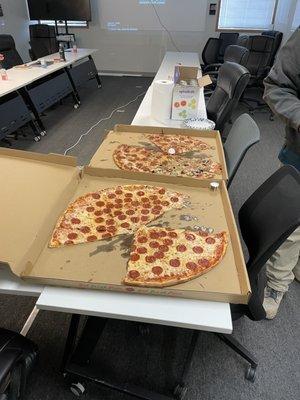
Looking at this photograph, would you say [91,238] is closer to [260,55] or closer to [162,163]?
[162,163]

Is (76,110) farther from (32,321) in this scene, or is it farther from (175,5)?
(32,321)

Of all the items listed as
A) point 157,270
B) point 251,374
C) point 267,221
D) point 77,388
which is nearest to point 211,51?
point 267,221

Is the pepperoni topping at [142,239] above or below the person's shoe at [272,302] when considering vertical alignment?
above

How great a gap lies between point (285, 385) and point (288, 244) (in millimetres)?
630

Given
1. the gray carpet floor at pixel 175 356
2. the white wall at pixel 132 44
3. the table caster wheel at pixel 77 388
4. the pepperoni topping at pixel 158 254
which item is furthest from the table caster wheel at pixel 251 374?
the white wall at pixel 132 44

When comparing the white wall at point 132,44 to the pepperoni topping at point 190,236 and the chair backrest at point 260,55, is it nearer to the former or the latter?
the chair backrest at point 260,55

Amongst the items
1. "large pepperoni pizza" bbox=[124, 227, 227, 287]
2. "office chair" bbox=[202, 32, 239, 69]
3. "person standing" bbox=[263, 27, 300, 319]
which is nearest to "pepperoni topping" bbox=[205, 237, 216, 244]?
"large pepperoni pizza" bbox=[124, 227, 227, 287]

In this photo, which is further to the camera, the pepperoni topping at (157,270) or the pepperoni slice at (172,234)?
the pepperoni slice at (172,234)

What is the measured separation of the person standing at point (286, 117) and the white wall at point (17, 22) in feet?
19.8

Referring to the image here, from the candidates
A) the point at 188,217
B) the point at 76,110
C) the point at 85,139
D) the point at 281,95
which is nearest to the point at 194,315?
the point at 188,217

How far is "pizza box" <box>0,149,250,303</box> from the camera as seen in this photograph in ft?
2.65

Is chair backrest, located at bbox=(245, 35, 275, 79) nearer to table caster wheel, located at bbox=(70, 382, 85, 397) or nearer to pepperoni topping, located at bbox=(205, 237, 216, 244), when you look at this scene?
pepperoni topping, located at bbox=(205, 237, 216, 244)

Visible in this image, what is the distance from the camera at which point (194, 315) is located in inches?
30.2

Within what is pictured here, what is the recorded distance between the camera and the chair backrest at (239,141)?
1454 mm
